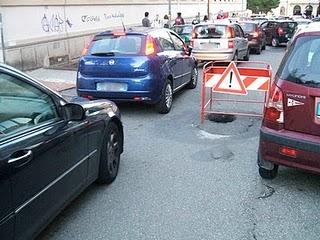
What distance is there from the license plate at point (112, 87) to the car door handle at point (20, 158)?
4921 millimetres

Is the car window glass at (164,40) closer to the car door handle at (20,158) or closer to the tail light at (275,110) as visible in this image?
the tail light at (275,110)

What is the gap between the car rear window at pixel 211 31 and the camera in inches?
589

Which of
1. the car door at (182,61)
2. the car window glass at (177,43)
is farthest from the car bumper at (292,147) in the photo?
the car window glass at (177,43)

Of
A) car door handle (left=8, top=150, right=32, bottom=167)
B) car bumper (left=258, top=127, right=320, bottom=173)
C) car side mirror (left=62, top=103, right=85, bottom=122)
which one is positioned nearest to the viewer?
car door handle (left=8, top=150, right=32, bottom=167)

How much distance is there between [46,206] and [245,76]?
16.1 ft

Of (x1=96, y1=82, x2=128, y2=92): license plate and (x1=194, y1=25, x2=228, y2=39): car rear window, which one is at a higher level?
(x1=194, y1=25, x2=228, y2=39): car rear window

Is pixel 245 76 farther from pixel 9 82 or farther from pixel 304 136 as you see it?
pixel 9 82

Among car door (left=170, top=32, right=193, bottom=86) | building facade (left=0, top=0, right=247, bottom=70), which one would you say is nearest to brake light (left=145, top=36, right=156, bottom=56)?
car door (left=170, top=32, right=193, bottom=86)

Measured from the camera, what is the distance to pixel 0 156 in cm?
286

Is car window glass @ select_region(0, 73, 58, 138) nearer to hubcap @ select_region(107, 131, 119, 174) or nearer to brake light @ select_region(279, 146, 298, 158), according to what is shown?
hubcap @ select_region(107, 131, 119, 174)

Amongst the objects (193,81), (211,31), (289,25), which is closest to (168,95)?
(193,81)

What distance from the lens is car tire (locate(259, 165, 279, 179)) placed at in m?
5.02

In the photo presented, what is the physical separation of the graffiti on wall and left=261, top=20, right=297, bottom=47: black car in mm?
12446

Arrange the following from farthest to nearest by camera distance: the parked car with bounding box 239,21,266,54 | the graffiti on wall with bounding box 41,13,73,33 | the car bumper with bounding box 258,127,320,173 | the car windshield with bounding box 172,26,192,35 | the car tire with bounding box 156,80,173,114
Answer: the parked car with bounding box 239,21,266,54 < the car windshield with bounding box 172,26,192,35 < the graffiti on wall with bounding box 41,13,73,33 < the car tire with bounding box 156,80,173,114 < the car bumper with bounding box 258,127,320,173
